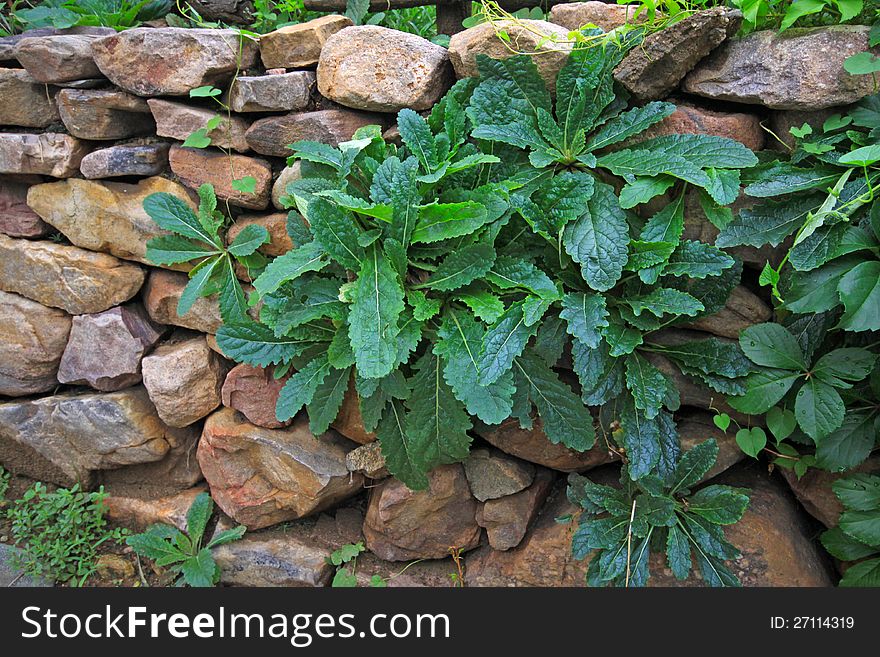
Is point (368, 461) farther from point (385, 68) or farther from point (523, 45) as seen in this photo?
point (523, 45)

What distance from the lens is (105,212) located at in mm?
2980

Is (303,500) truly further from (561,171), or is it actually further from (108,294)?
(561,171)

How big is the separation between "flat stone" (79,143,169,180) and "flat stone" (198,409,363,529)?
114 cm

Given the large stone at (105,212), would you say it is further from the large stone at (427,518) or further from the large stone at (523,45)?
the large stone at (427,518)

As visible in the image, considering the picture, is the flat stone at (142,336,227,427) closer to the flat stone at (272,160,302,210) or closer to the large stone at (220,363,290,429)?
the large stone at (220,363,290,429)

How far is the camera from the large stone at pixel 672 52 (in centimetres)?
221

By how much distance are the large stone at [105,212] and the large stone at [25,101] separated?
29 cm

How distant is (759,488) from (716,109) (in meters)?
1.45

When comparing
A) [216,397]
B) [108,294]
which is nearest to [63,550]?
[216,397]

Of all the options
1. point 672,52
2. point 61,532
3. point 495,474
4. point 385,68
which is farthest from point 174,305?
point 672,52

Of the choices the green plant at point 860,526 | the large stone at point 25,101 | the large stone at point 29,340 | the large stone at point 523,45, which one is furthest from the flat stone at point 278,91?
the green plant at point 860,526

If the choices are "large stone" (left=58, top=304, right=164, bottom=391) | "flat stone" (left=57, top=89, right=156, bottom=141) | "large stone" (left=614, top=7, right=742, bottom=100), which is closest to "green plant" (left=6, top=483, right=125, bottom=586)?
"large stone" (left=58, top=304, right=164, bottom=391)

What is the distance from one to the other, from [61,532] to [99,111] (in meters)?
1.89

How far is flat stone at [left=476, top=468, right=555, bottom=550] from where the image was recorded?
2.71 metres
